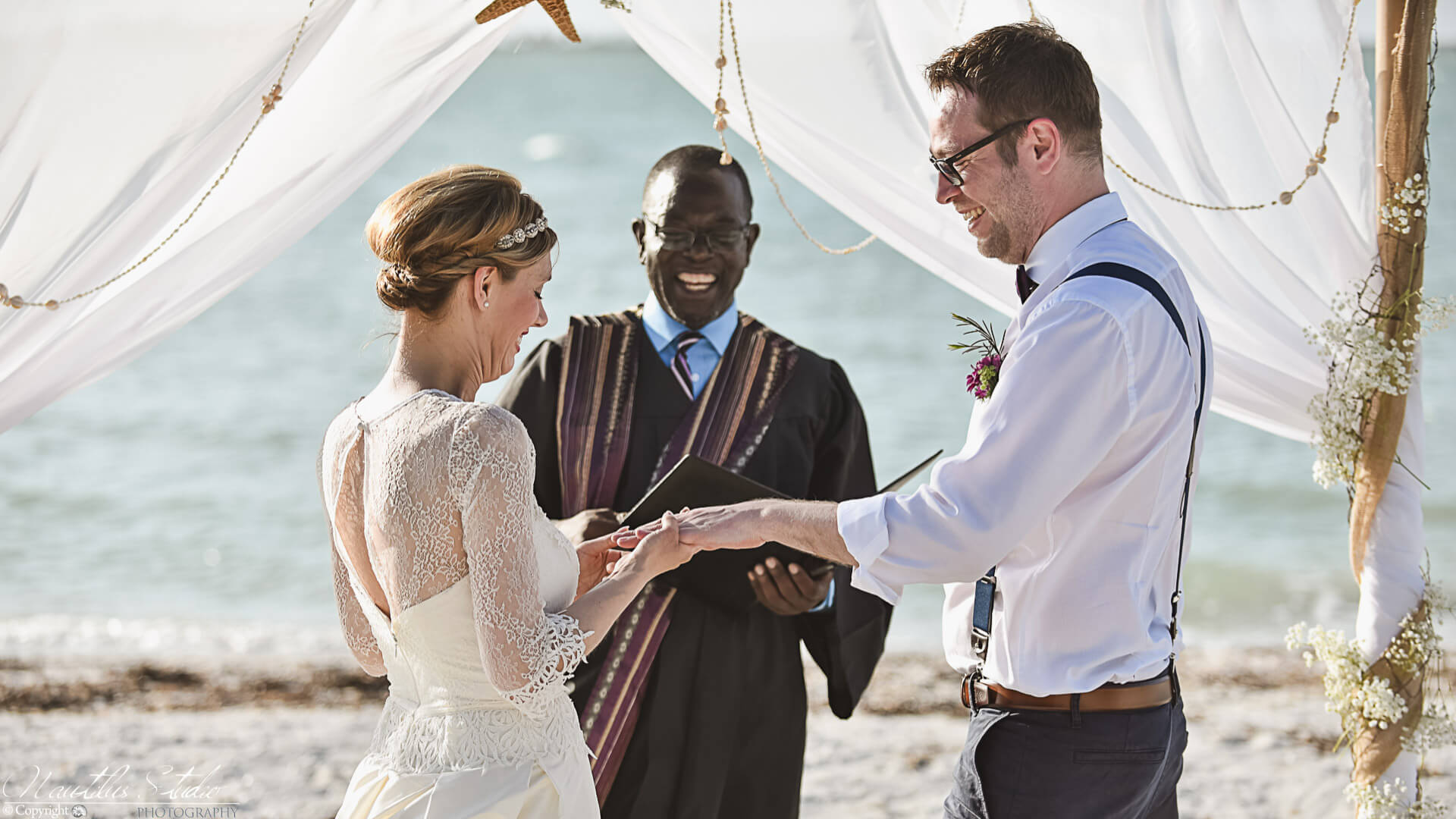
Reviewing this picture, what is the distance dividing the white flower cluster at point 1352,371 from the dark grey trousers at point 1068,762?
3.84 feet

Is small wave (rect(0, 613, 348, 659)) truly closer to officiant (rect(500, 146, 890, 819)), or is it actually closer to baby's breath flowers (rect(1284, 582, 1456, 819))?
officiant (rect(500, 146, 890, 819))

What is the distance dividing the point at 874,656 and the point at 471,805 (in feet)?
4.86

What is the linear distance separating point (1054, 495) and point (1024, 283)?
18.6 inches

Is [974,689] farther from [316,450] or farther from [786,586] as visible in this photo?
[316,450]

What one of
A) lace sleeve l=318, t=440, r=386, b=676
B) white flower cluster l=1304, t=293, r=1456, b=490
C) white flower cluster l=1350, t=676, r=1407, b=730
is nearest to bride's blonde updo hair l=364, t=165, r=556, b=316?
lace sleeve l=318, t=440, r=386, b=676

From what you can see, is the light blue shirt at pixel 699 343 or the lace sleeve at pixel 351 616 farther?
the light blue shirt at pixel 699 343

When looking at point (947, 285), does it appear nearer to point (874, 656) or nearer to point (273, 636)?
point (273, 636)

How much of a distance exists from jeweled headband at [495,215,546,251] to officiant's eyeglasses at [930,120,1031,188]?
2.38ft

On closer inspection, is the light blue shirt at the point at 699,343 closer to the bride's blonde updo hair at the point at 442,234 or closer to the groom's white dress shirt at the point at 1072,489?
the bride's blonde updo hair at the point at 442,234

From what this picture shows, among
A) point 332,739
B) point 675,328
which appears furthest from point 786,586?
point 332,739

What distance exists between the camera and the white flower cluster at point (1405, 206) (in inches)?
119

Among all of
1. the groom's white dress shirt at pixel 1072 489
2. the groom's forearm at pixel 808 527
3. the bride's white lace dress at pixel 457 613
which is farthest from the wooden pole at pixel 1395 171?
the bride's white lace dress at pixel 457 613

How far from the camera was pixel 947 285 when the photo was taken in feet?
68.2

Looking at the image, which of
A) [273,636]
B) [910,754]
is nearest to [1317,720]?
[910,754]
